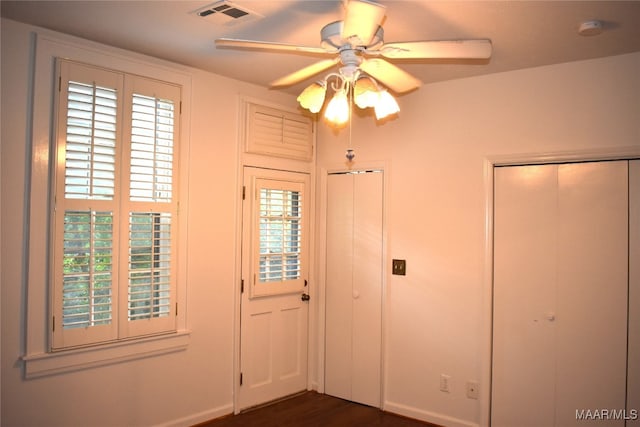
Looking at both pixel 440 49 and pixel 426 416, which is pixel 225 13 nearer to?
pixel 440 49

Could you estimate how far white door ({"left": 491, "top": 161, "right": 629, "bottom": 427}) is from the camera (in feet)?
9.74

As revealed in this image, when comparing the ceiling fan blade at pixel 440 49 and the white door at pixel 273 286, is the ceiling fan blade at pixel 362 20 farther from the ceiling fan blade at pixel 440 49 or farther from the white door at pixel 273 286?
the white door at pixel 273 286

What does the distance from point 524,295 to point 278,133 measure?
2.29 m

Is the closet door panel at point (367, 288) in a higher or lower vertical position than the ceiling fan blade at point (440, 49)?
lower

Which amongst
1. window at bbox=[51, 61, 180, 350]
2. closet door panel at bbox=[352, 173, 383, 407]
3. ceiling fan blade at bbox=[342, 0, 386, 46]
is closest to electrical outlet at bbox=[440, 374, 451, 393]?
closet door panel at bbox=[352, 173, 383, 407]

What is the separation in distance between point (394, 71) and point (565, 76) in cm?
155

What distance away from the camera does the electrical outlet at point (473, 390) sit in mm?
3381

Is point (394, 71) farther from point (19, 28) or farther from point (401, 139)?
point (19, 28)

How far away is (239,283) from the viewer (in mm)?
3699

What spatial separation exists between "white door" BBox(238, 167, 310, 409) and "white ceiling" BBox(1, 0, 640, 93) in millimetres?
1183

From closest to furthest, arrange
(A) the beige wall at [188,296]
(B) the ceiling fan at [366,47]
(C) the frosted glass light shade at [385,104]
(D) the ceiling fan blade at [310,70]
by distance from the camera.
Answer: (B) the ceiling fan at [366,47]
(C) the frosted glass light shade at [385,104]
(D) the ceiling fan blade at [310,70]
(A) the beige wall at [188,296]

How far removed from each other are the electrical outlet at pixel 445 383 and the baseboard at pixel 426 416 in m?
0.20

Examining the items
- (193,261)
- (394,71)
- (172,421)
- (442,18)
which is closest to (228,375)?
(172,421)

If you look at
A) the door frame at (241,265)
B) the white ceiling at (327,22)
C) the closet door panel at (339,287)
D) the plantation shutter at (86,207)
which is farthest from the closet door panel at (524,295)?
the plantation shutter at (86,207)
